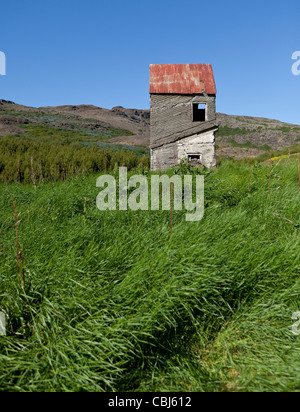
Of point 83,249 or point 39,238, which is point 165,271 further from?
point 39,238

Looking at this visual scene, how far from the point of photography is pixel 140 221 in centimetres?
417

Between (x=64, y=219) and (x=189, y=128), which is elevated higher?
(x=189, y=128)

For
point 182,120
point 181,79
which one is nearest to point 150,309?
point 182,120

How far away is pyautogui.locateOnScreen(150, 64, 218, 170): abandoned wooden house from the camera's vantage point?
14000 millimetres

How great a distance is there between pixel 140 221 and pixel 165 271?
1382 millimetres

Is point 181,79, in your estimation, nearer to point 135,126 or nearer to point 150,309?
point 150,309

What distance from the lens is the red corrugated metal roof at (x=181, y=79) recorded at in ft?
46.0

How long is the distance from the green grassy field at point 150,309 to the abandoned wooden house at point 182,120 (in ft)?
35.3

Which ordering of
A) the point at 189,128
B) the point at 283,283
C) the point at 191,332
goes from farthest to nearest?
the point at 189,128, the point at 283,283, the point at 191,332
